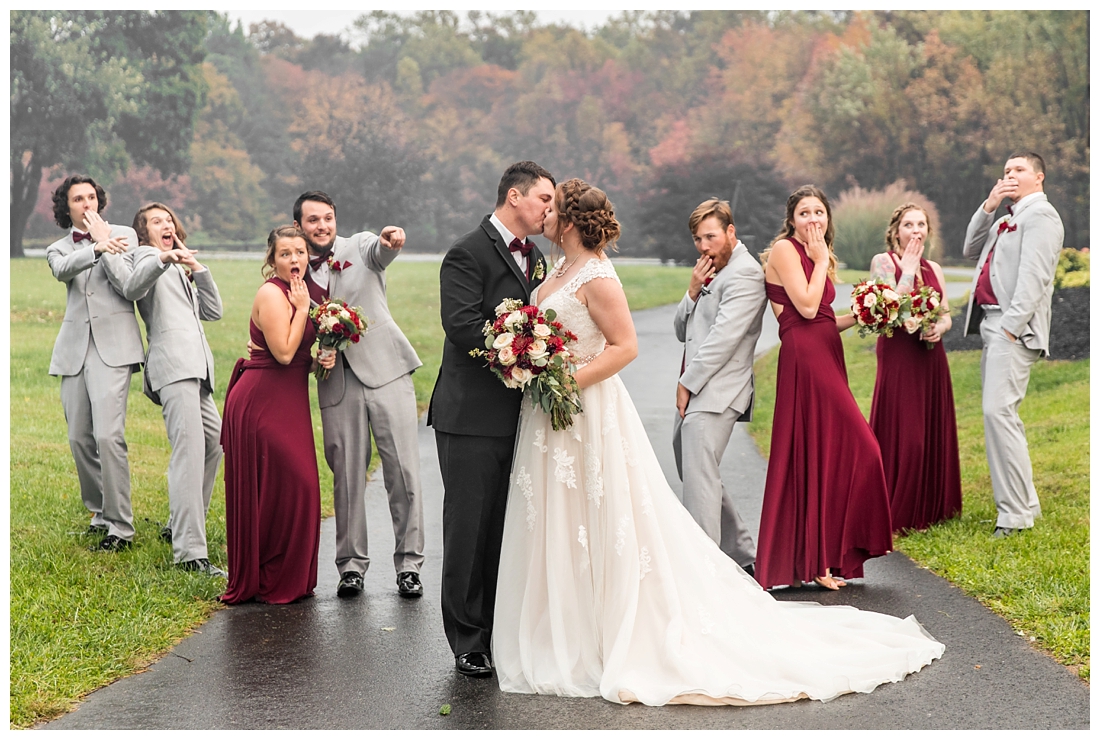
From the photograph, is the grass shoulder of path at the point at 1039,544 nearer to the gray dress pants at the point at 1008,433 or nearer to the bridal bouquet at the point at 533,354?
the gray dress pants at the point at 1008,433

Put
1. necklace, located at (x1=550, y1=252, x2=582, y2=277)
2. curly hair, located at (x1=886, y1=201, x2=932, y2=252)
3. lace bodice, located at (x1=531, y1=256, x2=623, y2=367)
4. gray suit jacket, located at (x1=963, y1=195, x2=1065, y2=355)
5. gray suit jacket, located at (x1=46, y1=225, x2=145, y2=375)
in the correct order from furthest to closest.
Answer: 1. curly hair, located at (x1=886, y1=201, x2=932, y2=252)
2. gray suit jacket, located at (x1=963, y1=195, x2=1065, y2=355)
3. gray suit jacket, located at (x1=46, y1=225, x2=145, y2=375)
4. necklace, located at (x1=550, y1=252, x2=582, y2=277)
5. lace bodice, located at (x1=531, y1=256, x2=623, y2=367)

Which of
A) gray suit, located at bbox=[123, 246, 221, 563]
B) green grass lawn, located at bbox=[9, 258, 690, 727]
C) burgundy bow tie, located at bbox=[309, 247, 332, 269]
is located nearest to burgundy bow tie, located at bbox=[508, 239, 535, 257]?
burgundy bow tie, located at bbox=[309, 247, 332, 269]

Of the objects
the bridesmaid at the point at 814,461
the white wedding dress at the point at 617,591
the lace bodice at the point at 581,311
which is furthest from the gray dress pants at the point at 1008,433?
the lace bodice at the point at 581,311

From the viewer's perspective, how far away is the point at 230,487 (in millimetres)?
6938

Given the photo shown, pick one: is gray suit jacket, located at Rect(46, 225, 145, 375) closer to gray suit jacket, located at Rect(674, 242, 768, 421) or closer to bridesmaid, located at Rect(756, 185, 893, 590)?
gray suit jacket, located at Rect(674, 242, 768, 421)

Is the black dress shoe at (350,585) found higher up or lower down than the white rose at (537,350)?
lower down

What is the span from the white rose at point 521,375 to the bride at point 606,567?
0.36 meters

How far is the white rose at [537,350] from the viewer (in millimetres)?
4961

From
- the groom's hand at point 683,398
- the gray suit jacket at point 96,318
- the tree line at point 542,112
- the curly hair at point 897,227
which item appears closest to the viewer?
the groom's hand at point 683,398

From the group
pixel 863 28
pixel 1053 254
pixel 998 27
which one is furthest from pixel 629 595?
pixel 863 28

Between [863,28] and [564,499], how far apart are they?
40.7 meters

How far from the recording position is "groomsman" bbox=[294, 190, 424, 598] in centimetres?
712

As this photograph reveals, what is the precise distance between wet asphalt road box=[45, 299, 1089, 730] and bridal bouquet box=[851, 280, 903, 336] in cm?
200

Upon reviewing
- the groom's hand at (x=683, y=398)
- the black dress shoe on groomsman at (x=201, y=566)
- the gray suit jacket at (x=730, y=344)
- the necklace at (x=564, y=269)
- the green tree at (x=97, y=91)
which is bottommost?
the black dress shoe on groomsman at (x=201, y=566)
